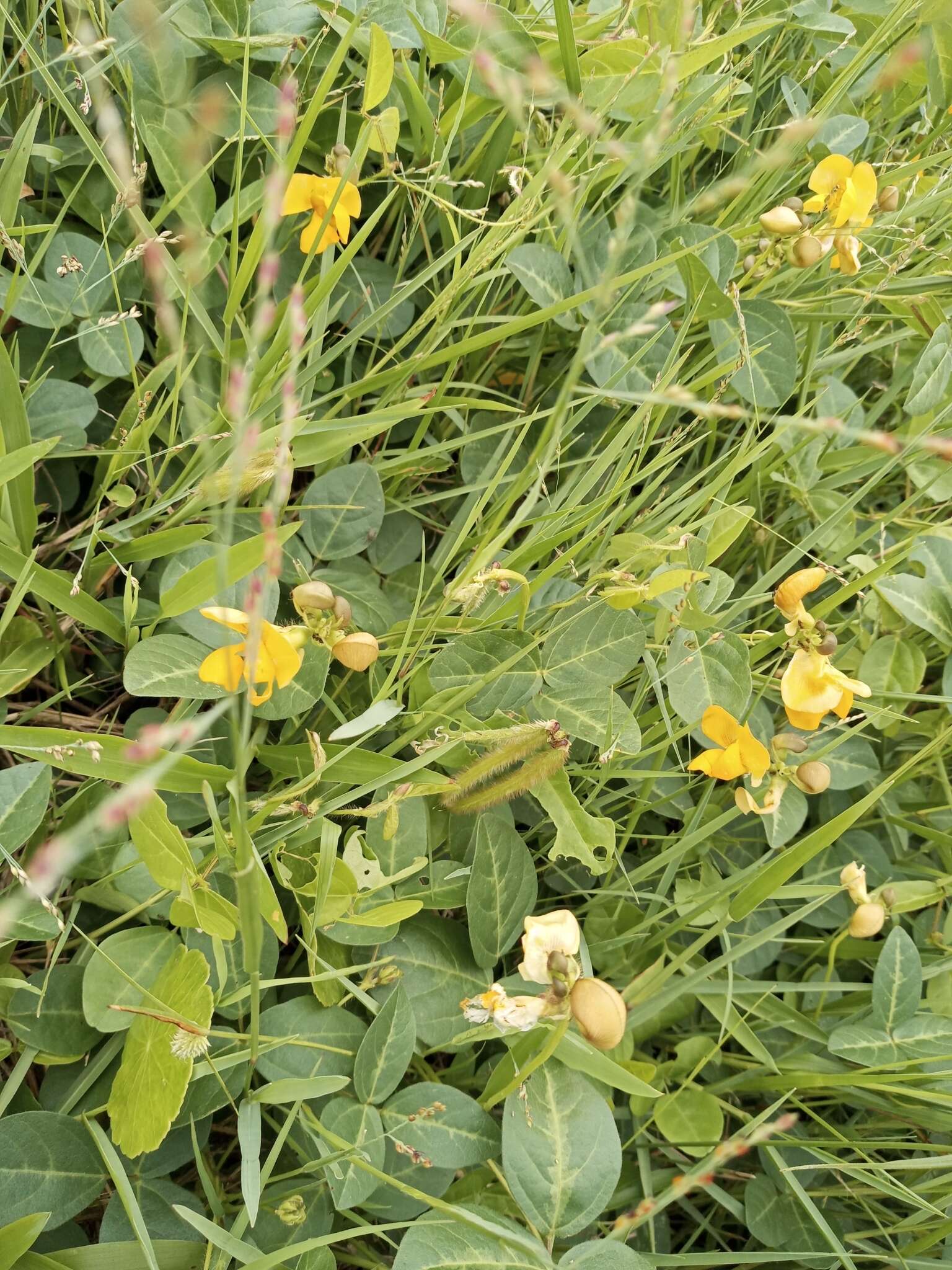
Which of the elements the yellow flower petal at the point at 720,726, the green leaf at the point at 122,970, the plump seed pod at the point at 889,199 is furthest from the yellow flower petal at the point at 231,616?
the plump seed pod at the point at 889,199

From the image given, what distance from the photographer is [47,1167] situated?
109 centimetres

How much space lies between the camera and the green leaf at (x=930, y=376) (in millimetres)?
1494

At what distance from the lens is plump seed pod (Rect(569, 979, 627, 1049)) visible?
99 centimetres

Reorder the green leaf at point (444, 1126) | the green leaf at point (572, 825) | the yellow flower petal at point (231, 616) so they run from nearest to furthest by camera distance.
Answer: the yellow flower petal at point (231, 616) < the green leaf at point (444, 1126) < the green leaf at point (572, 825)

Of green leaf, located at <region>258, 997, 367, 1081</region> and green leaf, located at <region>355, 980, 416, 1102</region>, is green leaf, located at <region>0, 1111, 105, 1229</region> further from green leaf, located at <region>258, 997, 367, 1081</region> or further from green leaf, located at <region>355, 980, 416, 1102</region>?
green leaf, located at <region>355, 980, 416, 1102</region>

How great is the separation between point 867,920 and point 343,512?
965 mm

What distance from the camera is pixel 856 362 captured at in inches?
75.4

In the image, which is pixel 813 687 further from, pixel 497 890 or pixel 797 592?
pixel 497 890

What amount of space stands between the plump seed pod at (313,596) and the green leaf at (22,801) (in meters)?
0.35

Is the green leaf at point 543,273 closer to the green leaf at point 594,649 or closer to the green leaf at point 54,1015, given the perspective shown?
the green leaf at point 594,649

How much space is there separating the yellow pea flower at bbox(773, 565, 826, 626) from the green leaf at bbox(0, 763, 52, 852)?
3.22ft

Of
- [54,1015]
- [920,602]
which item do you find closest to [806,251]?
[920,602]

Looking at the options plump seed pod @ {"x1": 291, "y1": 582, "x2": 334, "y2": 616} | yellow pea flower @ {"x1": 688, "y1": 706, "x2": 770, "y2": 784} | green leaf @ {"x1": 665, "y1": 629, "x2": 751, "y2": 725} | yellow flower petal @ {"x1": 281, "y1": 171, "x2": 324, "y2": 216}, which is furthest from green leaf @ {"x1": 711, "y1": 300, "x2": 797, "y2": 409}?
plump seed pod @ {"x1": 291, "y1": 582, "x2": 334, "y2": 616}

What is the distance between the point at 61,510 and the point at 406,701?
596 millimetres
